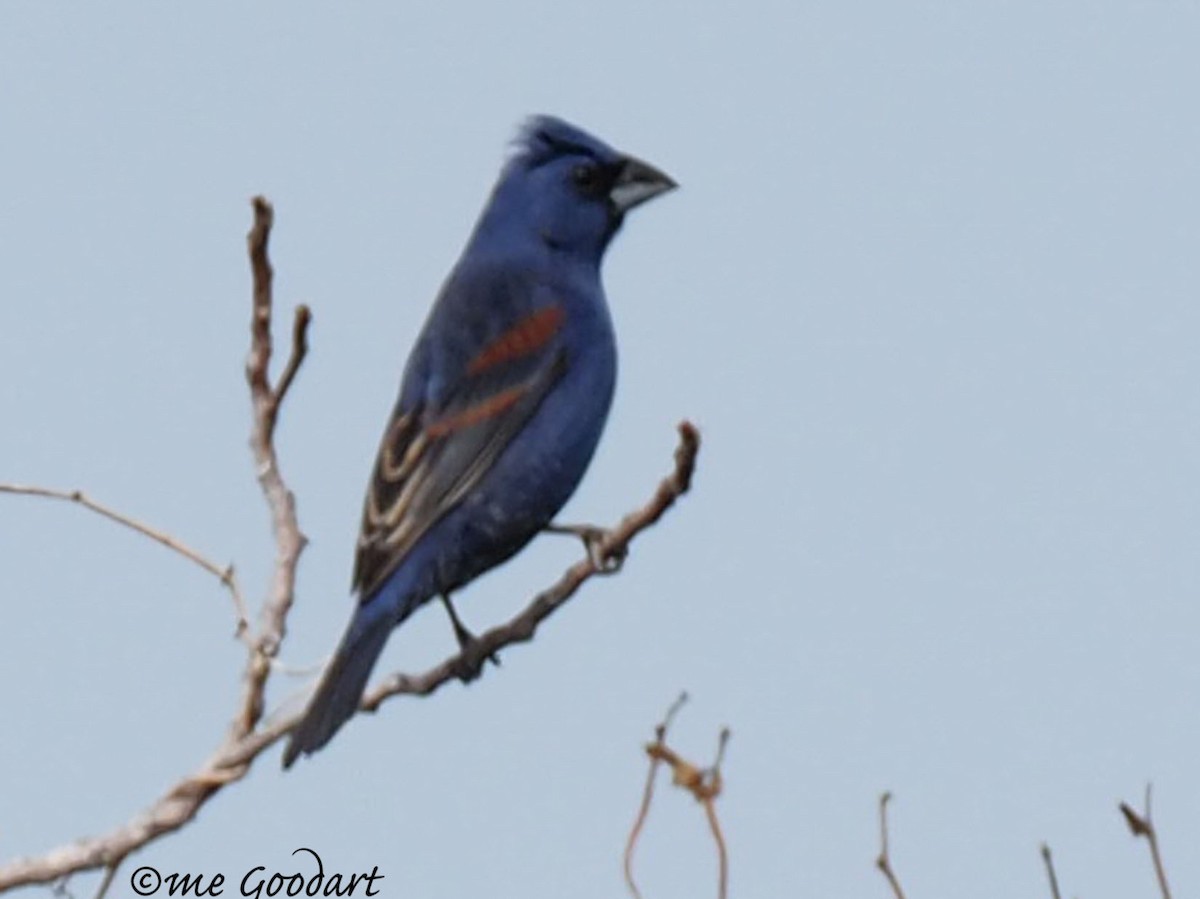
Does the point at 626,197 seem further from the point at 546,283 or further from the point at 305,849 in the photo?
the point at 305,849

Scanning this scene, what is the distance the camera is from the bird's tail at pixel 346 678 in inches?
222

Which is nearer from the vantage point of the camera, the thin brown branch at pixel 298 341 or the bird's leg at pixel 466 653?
the thin brown branch at pixel 298 341

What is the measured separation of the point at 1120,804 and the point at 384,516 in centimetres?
326

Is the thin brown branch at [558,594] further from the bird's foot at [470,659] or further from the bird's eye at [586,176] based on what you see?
the bird's eye at [586,176]

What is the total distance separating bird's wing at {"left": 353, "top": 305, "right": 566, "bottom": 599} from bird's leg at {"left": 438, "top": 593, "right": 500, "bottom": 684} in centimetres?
39

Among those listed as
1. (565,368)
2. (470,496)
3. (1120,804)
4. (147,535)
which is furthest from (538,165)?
(1120,804)

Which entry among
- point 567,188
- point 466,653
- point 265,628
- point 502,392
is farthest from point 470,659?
point 567,188

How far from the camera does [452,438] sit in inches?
277

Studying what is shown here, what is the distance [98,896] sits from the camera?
4.95 meters

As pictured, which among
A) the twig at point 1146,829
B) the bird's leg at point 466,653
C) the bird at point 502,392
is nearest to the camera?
the twig at point 1146,829

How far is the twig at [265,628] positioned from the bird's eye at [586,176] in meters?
2.58

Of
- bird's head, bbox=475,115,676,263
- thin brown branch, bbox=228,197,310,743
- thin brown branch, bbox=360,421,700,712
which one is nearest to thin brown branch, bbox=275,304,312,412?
thin brown branch, bbox=228,197,310,743

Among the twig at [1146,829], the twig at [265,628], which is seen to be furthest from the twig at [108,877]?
the twig at [1146,829]

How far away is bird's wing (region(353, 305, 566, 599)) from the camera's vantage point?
6781 millimetres
